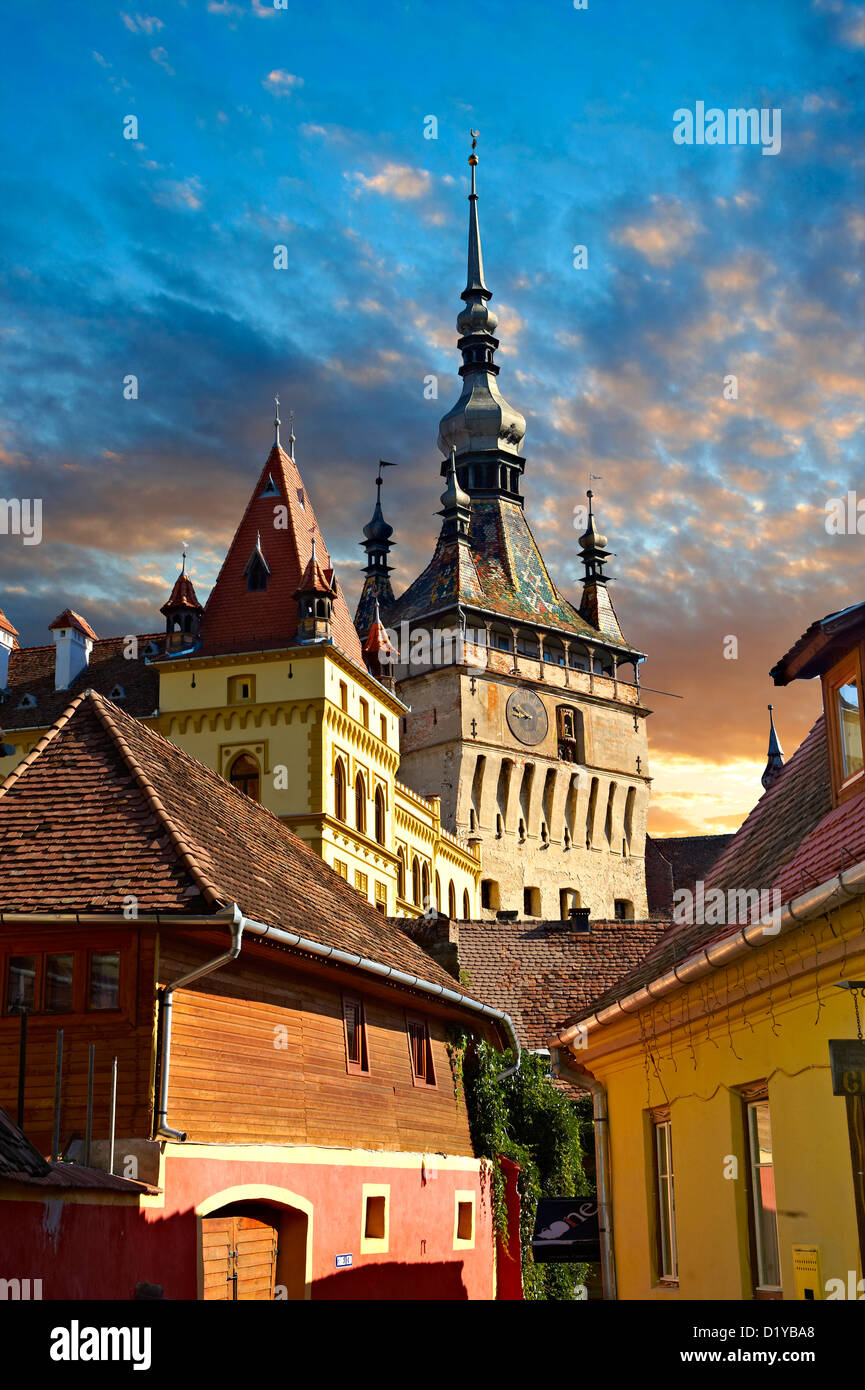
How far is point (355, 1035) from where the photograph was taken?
784 inches

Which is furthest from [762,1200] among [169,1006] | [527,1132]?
[527,1132]

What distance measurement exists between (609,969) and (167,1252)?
81.4 ft

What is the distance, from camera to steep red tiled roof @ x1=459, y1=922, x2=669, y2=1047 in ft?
120

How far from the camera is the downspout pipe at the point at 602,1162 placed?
16.7m

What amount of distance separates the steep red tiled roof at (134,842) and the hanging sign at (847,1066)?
26.1ft

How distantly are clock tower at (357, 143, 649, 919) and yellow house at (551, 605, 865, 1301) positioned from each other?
5556 centimetres

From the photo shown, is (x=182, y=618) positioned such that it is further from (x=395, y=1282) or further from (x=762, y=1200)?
(x=762, y=1200)

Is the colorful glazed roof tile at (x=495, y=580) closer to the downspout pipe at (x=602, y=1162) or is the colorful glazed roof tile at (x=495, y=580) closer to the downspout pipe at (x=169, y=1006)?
the downspout pipe at (x=602, y=1162)

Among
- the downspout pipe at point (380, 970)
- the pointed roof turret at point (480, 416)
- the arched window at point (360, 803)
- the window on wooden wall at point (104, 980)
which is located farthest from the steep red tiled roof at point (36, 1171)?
the pointed roof turret at point (480, 416)

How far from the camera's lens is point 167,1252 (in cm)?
1457

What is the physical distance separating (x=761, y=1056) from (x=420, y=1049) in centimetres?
1188
